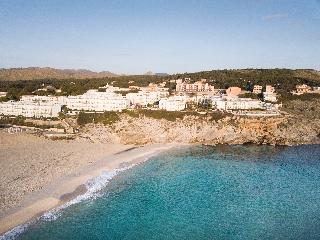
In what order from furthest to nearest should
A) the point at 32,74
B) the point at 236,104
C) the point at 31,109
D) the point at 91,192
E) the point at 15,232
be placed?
the point at 32,74 → the point at 236,104 → the point at 31,109 → the point at 91,192 → the point at 15,232

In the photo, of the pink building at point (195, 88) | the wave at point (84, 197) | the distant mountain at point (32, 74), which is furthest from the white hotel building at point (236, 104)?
the distant mountain at point (32, 74)

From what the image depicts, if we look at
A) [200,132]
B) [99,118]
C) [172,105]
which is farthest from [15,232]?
[172,105]

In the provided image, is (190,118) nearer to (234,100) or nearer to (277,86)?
(234,100)

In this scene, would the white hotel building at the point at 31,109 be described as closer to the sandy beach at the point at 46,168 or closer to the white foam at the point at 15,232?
the sandy beach at the point at 46,168

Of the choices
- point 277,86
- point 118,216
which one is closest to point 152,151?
point 118,216

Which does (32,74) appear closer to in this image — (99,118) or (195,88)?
(195,88)

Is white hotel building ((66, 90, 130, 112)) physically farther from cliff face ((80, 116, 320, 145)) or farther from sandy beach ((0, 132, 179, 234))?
sandy beach ((0, 132, 179, 234))

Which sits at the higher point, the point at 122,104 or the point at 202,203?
the point at 122,104
